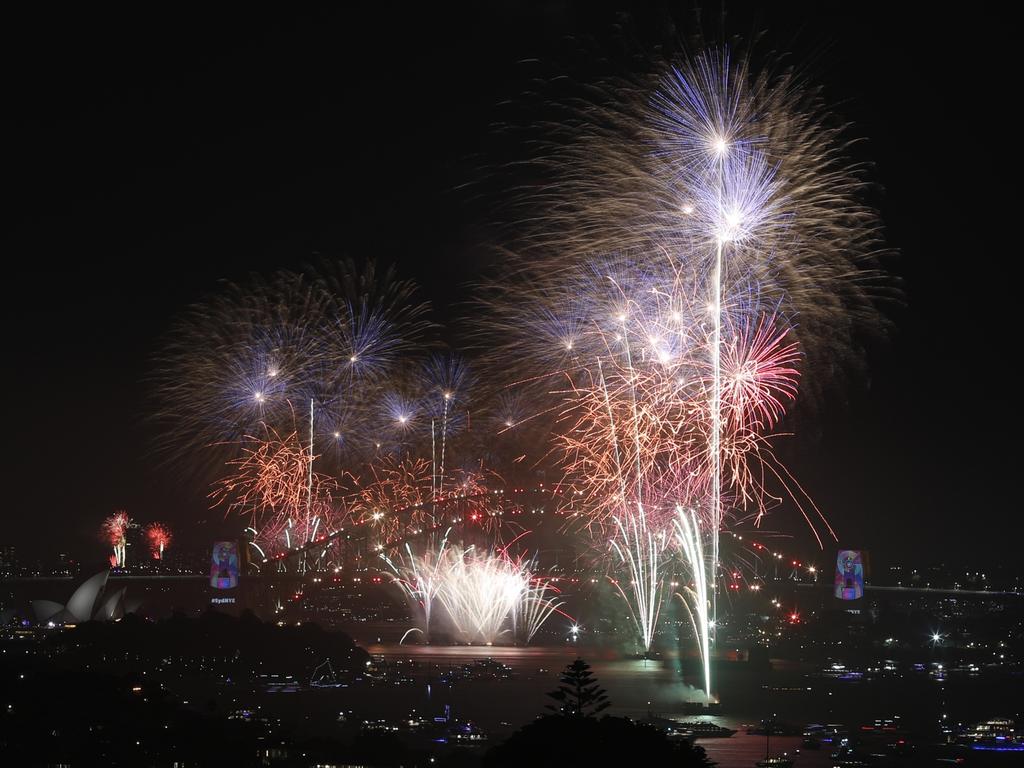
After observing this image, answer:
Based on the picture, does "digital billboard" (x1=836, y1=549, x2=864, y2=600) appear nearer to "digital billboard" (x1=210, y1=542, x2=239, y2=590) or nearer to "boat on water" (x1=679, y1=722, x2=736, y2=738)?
"digital billboard" (x1=210, y1=542, x2=239, y2=590)

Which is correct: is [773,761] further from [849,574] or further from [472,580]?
[849,574]

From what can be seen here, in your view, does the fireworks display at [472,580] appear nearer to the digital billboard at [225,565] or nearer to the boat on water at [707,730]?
the boat on water at [707,730]

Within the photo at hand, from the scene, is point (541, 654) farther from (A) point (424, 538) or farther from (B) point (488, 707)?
(B) point (488, 707)

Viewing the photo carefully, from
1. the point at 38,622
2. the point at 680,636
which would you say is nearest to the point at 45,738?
the point at 38,622

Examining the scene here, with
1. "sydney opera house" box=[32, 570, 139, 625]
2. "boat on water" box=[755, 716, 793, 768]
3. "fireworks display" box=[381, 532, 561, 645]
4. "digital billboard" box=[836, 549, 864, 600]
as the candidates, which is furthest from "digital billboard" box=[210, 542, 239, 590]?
"digital billboard" box=[836, 549, 864, 600]

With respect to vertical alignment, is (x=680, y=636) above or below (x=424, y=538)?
below

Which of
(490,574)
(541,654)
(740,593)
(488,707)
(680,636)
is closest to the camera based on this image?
(488,707)

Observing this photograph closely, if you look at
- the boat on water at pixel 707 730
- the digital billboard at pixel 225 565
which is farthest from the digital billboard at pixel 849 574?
the boat on water at pixel 707 730
